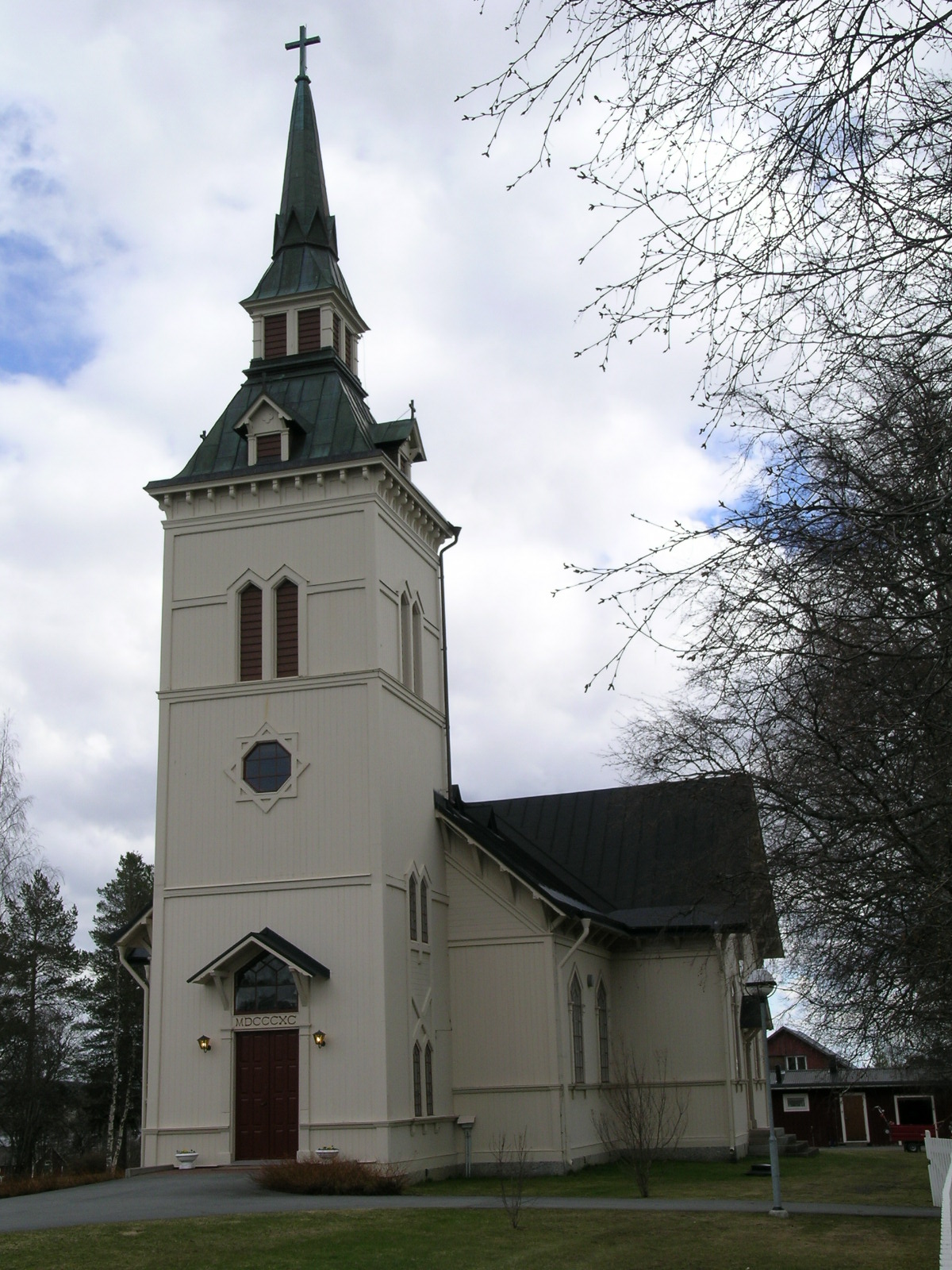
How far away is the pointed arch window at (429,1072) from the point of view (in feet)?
84.1

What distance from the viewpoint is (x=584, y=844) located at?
115ft

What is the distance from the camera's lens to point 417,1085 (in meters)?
25.2

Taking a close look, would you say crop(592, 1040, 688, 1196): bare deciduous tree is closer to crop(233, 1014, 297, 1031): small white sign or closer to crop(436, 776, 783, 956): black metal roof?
crop(436, 776, 783, 956): black metal roof

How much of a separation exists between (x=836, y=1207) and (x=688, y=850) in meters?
15.5

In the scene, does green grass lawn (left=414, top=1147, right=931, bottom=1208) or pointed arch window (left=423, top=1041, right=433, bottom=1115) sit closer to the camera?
green grass lawn (left=414, top=1147, right=931, bottom=1208)

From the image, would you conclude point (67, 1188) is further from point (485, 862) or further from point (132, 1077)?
point (132, 1077)

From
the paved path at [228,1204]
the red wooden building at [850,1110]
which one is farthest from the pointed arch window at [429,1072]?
the red wooden building at [850,1110]

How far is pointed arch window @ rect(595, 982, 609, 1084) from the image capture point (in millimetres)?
29672

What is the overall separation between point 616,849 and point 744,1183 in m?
12.1

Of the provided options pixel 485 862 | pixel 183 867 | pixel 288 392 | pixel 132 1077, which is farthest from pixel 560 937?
pixel 132 1077

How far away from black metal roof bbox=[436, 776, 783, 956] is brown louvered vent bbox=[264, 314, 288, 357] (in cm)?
1108

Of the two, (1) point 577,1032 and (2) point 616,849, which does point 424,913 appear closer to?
(1) point 577,1032

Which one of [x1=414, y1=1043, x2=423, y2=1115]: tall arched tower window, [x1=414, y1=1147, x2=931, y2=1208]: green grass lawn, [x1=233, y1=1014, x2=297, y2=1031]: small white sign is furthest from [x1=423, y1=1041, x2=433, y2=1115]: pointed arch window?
[x1=233, y1=1014, x2=297, y2=1031]: small white sign

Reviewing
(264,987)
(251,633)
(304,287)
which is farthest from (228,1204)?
(304,287)
